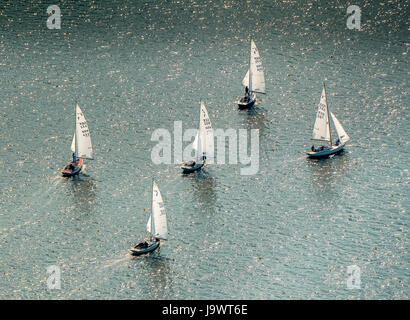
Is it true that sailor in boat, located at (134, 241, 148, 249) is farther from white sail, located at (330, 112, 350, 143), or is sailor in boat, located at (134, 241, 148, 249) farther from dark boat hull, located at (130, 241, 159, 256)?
white sail, located at (330, 112, 350, 143)

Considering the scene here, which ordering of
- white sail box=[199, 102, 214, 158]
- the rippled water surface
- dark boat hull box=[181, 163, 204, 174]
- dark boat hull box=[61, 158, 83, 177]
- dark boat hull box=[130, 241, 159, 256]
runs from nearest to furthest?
1. the rippled water surface
2. dark boat hull box=[130, 241, 159, 256]
3. dark boat hull box=[181, 163, 204, 174]
4. dark boat hull box=[61, 158, 83, 177]
5. white sail box=[199, 102, 214, 158]

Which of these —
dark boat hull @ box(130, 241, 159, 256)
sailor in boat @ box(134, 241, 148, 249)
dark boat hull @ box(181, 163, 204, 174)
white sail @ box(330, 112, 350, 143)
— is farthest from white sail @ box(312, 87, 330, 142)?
sailor in boat @ box(134, 241, 148, 249)

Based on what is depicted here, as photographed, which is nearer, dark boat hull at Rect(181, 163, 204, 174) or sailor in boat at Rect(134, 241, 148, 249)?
sailor in boat at Rect(134, 241, 148, 249)

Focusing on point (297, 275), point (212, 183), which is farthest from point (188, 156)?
point (297, 275)

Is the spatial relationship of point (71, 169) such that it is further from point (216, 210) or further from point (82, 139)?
point (216, 210)

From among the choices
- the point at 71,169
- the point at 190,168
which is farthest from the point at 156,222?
the point at 71,169
